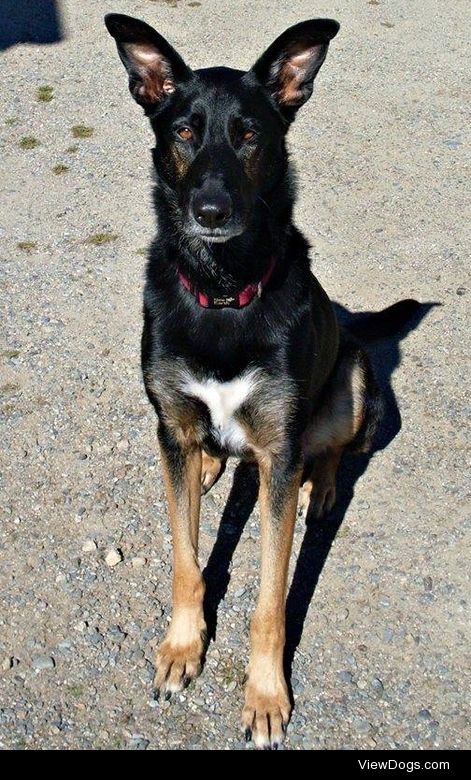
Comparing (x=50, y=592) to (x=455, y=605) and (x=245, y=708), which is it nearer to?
(x=245, y=708)

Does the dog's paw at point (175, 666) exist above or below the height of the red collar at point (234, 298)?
below

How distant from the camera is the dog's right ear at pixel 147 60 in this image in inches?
133

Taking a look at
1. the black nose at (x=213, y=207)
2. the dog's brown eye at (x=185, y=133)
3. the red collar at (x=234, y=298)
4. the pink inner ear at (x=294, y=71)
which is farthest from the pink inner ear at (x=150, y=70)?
the red collar at (x=234, y=298)

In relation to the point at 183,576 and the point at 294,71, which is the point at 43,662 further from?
the point at 294,71

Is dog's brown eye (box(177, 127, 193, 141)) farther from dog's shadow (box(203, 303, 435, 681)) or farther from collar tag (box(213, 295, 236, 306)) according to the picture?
dog's shadow (box(203, 303, 435, 681))

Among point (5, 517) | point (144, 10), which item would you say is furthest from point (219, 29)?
point (5, 517)

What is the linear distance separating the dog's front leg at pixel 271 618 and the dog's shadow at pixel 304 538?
0.21 meters

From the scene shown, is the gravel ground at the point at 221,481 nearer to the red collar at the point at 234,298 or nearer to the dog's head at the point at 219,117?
the red collar at the point at 234,298

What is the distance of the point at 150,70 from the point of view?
3525 millimetres
